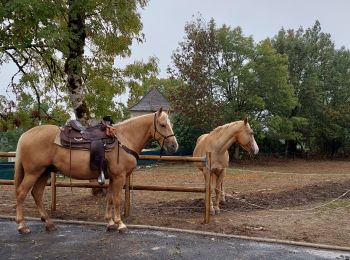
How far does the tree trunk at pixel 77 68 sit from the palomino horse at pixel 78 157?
3.09 m

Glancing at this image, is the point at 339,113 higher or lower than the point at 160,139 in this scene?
higher

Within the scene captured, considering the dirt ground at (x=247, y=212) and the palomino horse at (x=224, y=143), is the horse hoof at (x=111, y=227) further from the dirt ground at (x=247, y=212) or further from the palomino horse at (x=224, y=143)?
the palomino horse at (x=224, y=143)

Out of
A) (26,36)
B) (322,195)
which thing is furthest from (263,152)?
(26,36)

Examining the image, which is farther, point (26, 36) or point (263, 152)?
point (263, 152)

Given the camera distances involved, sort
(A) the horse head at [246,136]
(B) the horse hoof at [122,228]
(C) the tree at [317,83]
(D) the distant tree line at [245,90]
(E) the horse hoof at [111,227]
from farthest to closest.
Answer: (C) the tree at [317,83] < (D) the distant tree line at [245,90] < (A) the horse head at [246,136] < (E) the horse hoof at [111,227] < (B) the horse hoof at [122,228]

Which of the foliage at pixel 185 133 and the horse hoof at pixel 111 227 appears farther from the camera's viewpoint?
the foliage at pixel 185 133

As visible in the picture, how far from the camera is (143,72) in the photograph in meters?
10.7

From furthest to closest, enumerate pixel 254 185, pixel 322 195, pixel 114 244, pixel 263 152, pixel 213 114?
pixel 263 152
pixel 213 114
pixel 254 185
pixel 322 195
pixel 114 244

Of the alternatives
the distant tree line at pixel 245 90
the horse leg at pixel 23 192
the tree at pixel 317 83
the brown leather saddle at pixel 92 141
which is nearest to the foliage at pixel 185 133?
the distant tree line at pixel 245 90

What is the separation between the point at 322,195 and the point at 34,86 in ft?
26.4

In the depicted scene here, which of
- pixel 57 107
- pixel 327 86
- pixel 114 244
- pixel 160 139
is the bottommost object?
pixel 114 244

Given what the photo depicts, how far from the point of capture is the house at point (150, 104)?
35.4 m

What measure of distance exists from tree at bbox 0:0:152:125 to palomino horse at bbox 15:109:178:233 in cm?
246

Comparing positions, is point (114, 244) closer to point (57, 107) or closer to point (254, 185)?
point (57, 107)
